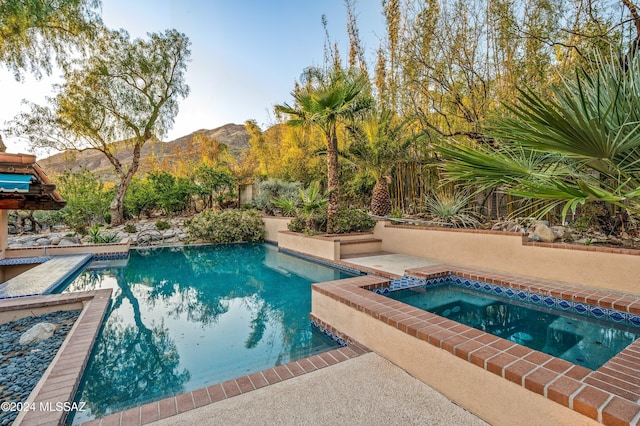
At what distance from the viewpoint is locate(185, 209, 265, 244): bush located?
12.6 metres

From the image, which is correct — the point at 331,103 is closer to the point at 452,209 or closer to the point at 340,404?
the point at 452,209

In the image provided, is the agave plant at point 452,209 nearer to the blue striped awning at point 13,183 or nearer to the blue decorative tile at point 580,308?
the blue decorative tile at point 580,308

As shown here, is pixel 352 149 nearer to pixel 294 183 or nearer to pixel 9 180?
pixel 294 183

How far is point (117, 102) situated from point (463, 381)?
17.6 meters

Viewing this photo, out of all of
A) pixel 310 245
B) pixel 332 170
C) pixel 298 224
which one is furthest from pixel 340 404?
pixel 298 224

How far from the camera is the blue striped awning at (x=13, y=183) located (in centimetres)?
395

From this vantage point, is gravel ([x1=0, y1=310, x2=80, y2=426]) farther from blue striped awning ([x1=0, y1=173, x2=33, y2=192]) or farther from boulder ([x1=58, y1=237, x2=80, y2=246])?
boulder ([x1=58, y1=237, x2=80, y2=246])

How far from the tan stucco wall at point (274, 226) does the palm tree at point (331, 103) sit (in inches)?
105

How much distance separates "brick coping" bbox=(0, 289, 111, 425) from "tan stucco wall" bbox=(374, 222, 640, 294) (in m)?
6.87

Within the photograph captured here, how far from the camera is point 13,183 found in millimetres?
3990

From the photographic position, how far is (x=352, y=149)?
10.4m

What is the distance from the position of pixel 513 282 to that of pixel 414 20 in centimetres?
773

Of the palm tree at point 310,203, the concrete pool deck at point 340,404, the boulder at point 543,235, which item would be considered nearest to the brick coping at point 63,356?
the concrete pool deck at point 340,404

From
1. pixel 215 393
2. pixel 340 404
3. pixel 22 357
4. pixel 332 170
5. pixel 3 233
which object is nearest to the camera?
pixel 340 404
